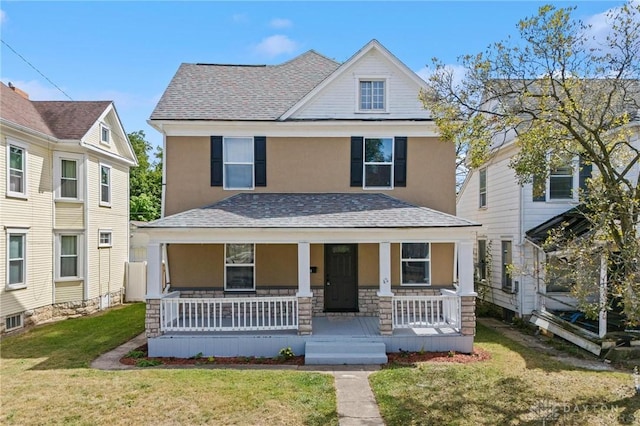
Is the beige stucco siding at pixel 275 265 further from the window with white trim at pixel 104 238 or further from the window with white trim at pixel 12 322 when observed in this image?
the window with white trim at pixel 104 238

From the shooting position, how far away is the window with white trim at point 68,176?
46.4 ft

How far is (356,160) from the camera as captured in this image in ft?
40.2

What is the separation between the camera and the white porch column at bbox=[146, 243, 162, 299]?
961 cm

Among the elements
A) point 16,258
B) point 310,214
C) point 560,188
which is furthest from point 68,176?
point 560,188

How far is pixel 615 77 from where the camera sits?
22.6ft

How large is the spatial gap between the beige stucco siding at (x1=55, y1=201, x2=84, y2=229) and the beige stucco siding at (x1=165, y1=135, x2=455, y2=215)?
4.98 metres

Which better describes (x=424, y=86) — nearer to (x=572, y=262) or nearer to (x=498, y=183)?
(x=498, y=183)

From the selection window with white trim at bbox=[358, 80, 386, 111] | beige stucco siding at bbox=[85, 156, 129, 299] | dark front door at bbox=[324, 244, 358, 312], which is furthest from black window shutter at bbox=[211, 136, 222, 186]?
beige stucco siding at bbox=[85, 156, 129, 299]

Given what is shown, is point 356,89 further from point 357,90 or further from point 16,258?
point 16,258

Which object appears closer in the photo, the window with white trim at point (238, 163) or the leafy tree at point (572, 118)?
the leafy tree at point (572, 118)

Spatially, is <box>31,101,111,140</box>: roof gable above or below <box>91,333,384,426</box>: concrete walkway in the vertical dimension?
above

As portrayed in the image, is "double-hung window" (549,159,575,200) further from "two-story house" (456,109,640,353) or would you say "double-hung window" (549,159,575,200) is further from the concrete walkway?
the concrete walkway

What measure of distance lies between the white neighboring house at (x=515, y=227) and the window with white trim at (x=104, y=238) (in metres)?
13.8

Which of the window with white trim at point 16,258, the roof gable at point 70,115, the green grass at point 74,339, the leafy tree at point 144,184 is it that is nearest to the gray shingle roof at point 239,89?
the roof gable at point 70,115
